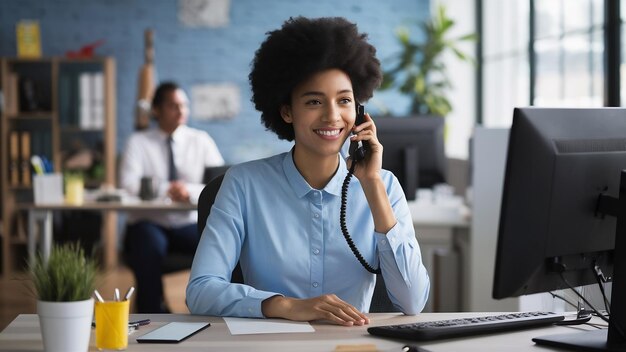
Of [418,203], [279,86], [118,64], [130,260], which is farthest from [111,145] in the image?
[279,86]

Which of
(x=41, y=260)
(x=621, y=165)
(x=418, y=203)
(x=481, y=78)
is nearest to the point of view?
(x=41, y=260)

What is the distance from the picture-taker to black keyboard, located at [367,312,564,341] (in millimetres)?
1639

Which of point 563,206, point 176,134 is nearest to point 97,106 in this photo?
point 176,134

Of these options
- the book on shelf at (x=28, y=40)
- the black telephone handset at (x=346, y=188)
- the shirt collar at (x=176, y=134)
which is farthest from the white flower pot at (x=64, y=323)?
the book on shelf at (x=28, y=40)

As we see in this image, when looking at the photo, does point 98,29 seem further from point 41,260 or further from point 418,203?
point 41,260

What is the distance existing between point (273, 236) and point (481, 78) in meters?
5.35

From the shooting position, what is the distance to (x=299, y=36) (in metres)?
2.11

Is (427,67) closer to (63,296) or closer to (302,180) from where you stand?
(302,180)

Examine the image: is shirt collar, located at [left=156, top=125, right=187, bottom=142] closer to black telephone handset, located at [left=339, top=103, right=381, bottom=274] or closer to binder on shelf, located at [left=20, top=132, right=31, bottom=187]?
binder on shelf, located at [left=20, top=132, right=31, bottom=187]

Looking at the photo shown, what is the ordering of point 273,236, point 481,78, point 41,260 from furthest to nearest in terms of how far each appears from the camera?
1. point 481,78
2. point 273,236
3. point 41,260

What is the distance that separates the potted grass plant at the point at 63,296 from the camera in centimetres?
145

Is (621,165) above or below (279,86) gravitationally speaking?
below

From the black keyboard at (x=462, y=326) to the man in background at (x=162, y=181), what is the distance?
2.93 m

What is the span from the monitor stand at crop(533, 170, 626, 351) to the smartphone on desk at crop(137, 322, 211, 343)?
0.66 meters
